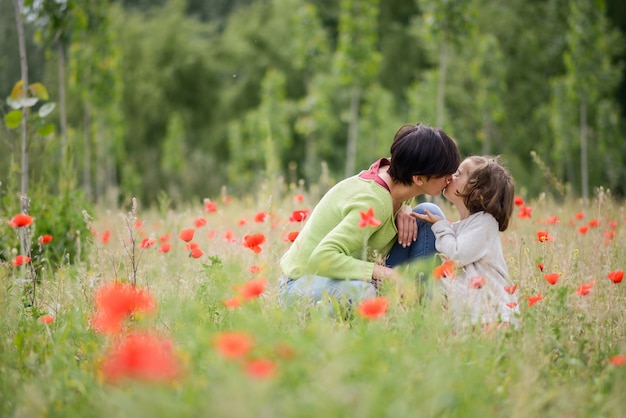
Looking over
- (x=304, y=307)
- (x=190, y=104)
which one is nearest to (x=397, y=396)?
(x=304, y=307)

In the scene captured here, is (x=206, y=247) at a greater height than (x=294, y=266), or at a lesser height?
lesser

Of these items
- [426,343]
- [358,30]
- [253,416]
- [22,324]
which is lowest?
[22,324]

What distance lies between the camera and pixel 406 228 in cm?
324

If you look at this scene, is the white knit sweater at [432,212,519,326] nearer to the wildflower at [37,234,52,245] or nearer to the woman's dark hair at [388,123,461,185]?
the woman's dark hair at [388,123,461,185]

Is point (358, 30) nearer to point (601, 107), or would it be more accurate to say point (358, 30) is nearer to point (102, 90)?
point (102, 90)

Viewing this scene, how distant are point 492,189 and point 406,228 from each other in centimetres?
47

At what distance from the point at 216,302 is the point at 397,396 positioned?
52.7 inches

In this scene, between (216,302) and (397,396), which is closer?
(397,396)

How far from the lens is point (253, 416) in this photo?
150 cm

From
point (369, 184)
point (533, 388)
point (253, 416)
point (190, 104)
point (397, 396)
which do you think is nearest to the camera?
point (253, 416)

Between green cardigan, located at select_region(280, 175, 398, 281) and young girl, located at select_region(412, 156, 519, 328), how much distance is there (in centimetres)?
27

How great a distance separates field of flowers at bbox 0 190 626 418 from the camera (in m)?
1.60

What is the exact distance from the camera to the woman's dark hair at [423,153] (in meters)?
3.02

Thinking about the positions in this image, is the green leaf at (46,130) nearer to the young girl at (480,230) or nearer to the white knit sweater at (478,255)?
the young girl at (480,230)
